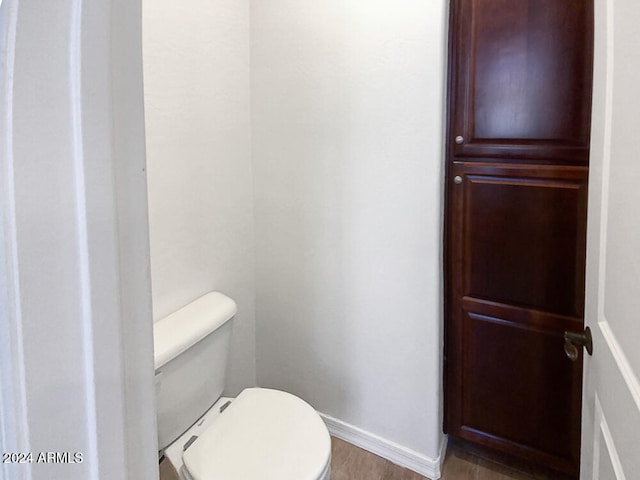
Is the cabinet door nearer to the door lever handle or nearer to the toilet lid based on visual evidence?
the door lever handle

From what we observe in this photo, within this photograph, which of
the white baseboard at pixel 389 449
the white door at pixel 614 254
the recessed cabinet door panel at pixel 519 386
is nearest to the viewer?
the white door at pixel 614 254

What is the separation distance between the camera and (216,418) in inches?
56.0

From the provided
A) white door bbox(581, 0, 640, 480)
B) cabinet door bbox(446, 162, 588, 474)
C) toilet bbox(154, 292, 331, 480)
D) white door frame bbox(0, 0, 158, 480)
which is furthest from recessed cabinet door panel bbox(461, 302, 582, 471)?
white door frame bbox(0, 0, 158, 480)

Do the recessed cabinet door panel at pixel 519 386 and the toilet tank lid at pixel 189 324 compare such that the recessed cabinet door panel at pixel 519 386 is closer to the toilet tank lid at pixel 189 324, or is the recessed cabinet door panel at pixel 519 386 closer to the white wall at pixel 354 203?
the white wall at pixel 354 203

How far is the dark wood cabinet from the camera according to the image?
4.45ft

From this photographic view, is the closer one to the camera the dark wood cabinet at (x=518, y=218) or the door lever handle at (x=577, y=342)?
the door lever handle at (x=577, y=342)

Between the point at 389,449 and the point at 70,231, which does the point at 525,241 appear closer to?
the point at 389,449

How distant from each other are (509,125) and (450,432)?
1189 mm

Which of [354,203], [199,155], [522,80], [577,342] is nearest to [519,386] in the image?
[577,342]

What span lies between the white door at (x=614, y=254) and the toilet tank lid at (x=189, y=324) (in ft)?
3.35

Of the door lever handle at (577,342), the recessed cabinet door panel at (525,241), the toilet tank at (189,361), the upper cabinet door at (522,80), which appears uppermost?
the upper cabinet door at (522,80)

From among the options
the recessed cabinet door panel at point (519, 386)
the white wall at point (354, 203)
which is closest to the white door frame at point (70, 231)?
the white wall at point (354, 203)

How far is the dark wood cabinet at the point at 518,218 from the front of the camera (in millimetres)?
1356

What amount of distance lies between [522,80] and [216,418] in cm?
150
